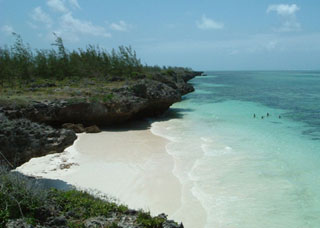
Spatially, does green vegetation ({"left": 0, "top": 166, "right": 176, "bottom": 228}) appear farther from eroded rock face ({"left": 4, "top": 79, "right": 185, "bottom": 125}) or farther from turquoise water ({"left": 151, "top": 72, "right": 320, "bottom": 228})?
eroded rock face ({"left": 4, "top": 79, "right": 185, "bottom": 125})

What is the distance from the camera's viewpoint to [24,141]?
7270 millimetres

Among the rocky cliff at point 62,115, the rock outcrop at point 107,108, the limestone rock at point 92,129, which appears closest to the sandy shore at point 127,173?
the limestone rock at point 92,129

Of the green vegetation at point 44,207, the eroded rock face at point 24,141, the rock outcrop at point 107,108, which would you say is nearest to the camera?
the green vegetation at point 44,207

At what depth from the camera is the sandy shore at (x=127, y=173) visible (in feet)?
25.3

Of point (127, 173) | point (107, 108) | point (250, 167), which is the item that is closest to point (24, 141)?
point (127, 173)

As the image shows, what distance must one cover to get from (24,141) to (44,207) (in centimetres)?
325

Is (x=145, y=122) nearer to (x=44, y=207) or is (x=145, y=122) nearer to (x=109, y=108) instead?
(x=109, y=108)

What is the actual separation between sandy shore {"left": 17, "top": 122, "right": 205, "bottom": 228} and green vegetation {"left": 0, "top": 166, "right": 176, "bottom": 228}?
2.78 metres

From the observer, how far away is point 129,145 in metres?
13.2

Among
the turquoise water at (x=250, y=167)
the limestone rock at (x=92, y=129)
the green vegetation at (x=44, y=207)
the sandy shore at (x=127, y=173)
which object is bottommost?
the turquoise water at (x=250, y=167)

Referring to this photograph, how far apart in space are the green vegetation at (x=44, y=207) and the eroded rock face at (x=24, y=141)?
2.27m

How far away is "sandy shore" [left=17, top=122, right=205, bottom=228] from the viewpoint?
303 inches

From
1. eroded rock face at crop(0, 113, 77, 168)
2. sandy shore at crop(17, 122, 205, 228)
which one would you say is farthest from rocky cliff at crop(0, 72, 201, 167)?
sandy shore at crop(17, 122, 205, 228)

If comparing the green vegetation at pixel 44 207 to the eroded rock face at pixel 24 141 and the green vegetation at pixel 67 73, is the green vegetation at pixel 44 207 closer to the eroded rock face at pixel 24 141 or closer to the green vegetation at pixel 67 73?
the eroded rock face at pixel 24 141
